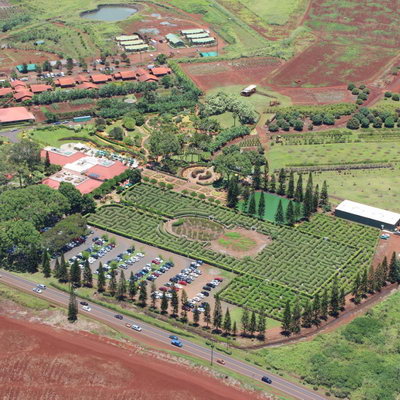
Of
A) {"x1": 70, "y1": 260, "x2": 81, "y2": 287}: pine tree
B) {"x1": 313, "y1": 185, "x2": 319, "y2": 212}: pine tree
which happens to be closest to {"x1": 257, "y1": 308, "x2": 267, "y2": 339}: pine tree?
{"x1": 70, "y1": 260, "x2": 81, "y2": 287}: pine tree

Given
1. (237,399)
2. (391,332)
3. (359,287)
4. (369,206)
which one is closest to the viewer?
(237,399)

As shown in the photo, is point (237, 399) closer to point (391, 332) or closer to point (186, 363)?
point (186, 363)

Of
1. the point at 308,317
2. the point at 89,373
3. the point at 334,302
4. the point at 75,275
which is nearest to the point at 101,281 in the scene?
the point at 75,275

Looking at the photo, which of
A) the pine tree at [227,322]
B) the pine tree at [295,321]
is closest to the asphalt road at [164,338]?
the pine tree at [227,322]

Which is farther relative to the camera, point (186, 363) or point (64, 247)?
point (64, 247)

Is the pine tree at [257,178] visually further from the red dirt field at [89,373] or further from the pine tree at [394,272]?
the red dirt field at [89,373]

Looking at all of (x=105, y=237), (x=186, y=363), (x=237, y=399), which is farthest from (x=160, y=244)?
(x=237, y=399)
